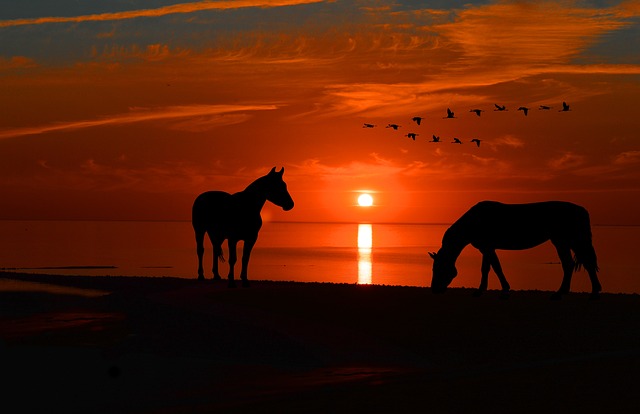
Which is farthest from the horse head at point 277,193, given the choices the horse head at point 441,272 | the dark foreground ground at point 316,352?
the horse head at point 441,272

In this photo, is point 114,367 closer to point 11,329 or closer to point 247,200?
point 11,329

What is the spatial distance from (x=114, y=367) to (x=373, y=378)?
3.53 m

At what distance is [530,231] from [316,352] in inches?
383

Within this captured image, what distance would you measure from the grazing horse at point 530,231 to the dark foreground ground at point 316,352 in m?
0.86

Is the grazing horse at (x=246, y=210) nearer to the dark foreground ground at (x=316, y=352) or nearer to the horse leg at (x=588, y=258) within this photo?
the dark foreground ground at (x=316, y=352)

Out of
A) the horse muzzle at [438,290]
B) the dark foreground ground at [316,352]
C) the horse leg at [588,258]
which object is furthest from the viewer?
the horse muzzle at [438,290]

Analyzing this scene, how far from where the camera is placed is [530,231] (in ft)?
71.6

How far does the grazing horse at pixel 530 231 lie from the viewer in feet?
70.8

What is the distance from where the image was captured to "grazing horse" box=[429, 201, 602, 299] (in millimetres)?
21594

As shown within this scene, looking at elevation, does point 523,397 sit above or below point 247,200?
below

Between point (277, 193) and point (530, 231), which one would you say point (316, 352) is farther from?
point (277, 193)

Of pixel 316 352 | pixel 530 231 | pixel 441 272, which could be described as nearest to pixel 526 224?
pixel 530 231

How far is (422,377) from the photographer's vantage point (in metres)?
11.3

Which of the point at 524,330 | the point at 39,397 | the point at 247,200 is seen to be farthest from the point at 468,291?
the point at 39,397
